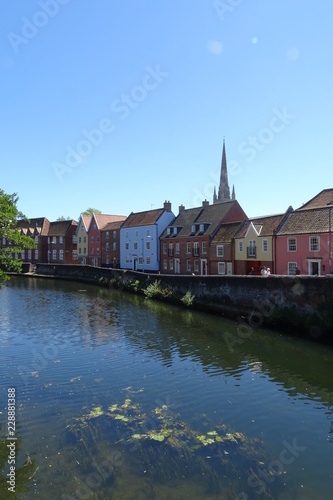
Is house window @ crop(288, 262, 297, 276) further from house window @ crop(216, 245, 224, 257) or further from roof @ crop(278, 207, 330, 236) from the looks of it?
house window @ crop(216, 245, 224, 257)

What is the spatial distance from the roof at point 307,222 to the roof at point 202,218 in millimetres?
12138

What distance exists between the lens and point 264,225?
1608 inches

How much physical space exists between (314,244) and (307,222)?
100 inches

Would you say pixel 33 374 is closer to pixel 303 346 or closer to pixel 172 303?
pixel 303 346

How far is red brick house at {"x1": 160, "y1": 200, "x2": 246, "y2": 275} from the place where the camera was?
4819 cm

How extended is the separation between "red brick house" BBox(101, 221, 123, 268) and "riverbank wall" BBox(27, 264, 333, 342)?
87.9 ft

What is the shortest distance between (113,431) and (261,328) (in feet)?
55.8

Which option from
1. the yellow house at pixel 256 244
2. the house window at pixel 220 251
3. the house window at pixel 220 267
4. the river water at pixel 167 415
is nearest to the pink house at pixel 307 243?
the yellow house at pixel 256 244

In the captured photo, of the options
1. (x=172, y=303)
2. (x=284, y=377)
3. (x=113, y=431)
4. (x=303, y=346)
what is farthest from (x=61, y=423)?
(x=172, y=303)

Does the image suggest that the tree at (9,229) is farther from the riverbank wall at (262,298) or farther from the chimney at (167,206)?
the chimney at (167,206)

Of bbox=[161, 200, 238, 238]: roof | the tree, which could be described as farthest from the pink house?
the tree

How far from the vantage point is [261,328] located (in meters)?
25.9

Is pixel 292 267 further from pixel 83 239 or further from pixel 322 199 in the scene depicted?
pixel 83 239

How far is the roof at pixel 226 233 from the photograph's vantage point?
A: 44778mm
